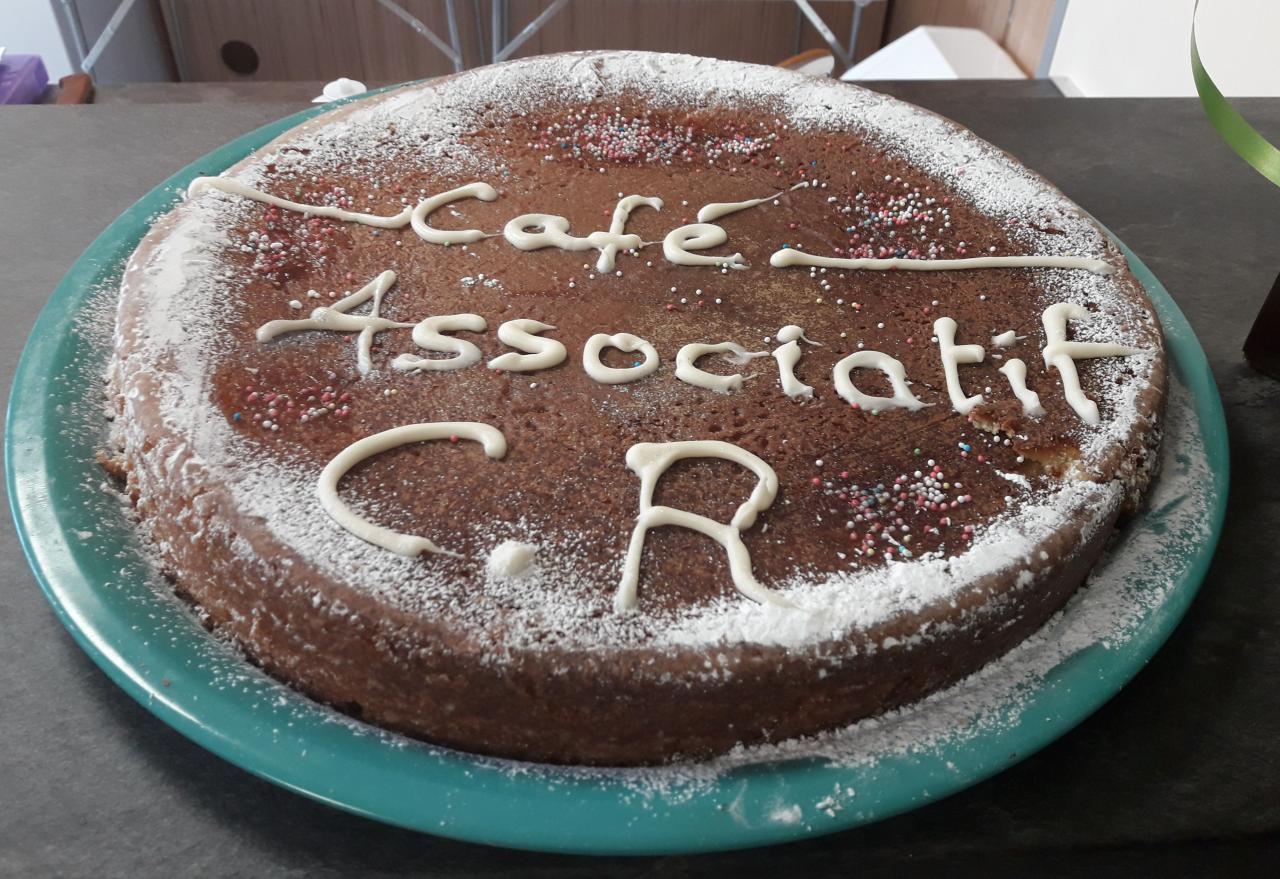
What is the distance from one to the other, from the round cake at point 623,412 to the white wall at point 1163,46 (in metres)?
1.14

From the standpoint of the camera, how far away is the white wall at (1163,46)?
2443 millimetres

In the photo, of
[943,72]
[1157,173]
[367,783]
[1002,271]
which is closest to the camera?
[367,783]

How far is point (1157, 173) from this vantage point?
7.52ft

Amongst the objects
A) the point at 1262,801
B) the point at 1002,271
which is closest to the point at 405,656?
the point at 1262,801

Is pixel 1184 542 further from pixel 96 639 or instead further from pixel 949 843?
pixel 96 639

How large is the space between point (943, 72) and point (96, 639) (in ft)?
9.59

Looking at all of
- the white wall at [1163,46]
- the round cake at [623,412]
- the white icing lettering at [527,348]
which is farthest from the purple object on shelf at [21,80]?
the white wall at [1163,46]

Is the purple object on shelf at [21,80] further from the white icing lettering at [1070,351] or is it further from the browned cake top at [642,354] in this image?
the white icing lettering at [1070,351]

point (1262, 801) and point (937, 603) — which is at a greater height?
point (937, 603)

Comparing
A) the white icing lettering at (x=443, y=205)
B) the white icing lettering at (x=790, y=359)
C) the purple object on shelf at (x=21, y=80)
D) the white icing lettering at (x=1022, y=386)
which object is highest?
the white icing lettering at (x=443, y=205)

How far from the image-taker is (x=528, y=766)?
103cm

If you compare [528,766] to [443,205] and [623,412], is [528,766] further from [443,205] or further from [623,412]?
[443,205]

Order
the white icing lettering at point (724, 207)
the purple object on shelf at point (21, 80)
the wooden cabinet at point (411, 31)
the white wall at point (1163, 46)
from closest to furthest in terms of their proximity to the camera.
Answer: the white icing lettering at point (724, 207) → the white wall at point (1163, 46) → the purple object on shelf at point (21, 80) → the wooden cabinet at point (411, 31)

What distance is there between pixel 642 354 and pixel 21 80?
214 centimetres
